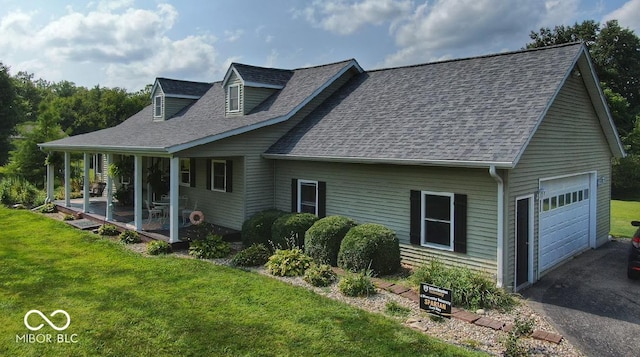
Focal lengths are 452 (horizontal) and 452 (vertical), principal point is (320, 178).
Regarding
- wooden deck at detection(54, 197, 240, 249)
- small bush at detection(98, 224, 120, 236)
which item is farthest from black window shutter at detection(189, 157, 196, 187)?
small bush at detection(98, 224, 120, 236)

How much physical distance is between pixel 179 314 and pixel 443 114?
783cm

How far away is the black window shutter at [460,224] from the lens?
994 cm

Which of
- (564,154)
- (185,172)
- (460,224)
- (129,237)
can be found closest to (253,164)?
(129,237)

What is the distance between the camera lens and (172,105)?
22.0 metres

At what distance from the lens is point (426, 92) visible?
43.1 ft

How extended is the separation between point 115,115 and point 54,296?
4468 cm

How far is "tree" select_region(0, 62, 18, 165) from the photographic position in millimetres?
42219

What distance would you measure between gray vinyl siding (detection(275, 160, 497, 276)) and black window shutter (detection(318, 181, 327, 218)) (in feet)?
0.30

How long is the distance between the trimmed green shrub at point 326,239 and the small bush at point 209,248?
240 centimetres

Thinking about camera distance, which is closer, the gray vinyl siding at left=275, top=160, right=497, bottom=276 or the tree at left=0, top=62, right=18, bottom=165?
the gray vinyl siding at left=275, top=160, right=497, bottom=276

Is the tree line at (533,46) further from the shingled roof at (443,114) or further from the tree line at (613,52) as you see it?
the shingled roof at (443,114)

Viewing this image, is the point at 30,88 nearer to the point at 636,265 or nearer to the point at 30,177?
the point at 30,177

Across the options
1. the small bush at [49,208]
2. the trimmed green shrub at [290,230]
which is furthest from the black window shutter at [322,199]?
the small bush at [49,208]

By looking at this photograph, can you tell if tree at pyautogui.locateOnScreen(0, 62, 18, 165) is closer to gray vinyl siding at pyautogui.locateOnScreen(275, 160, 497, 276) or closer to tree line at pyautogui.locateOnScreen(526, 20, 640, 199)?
gray vinyl siding at pyautogui.locateOnScreen(275, 160, 497, 276)
